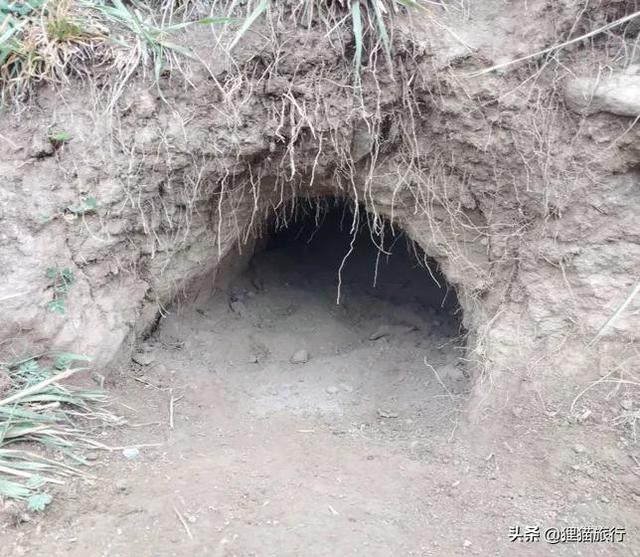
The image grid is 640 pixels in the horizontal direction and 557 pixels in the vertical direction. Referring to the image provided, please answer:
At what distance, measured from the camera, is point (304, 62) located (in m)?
2.69

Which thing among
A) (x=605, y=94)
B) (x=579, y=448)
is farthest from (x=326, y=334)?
(x=605, y=94)

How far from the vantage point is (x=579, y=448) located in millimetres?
2453

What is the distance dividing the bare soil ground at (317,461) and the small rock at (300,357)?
0.03 metres

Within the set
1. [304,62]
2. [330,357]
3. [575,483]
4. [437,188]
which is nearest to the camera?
[575,483]

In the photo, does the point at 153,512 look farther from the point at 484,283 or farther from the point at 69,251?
the point at 484,283

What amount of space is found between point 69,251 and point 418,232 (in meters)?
1.65

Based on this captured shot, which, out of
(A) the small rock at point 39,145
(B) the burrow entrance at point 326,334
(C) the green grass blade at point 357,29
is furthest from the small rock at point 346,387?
(A) the small rock at point 39,145

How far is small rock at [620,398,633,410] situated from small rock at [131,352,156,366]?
7.25 ft

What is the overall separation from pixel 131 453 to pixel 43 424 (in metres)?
0.38

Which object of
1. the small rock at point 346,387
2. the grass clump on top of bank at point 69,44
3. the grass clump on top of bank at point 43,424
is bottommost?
the small rock at point 346,387

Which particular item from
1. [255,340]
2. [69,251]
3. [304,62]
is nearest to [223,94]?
[304,62]

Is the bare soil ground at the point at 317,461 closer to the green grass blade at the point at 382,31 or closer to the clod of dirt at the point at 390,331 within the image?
the clod of dirt at the point at 390,331

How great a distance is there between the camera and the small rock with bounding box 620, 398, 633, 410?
8.02ft

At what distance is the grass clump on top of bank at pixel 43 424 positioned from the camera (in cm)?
229
